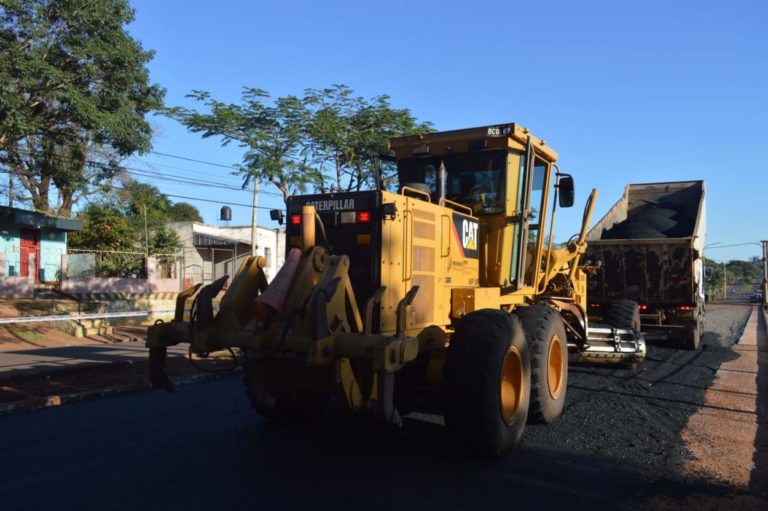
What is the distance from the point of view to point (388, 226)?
5590 millimetres

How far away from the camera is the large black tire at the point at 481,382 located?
5.23 meters

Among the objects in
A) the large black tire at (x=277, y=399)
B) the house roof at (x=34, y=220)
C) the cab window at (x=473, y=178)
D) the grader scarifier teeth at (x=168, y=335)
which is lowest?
the large black tire at (x=277, y=399)

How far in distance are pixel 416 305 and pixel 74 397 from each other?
16.6 ft

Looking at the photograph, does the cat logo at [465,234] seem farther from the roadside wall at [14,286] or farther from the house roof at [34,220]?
the house roof at [34,220]

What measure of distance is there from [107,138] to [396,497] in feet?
56.3

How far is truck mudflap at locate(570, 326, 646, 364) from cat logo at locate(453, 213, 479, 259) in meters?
3.92

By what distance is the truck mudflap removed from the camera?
9.98m

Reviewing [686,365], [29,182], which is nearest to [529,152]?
[686,365]

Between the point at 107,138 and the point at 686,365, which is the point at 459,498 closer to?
the point at 686,365

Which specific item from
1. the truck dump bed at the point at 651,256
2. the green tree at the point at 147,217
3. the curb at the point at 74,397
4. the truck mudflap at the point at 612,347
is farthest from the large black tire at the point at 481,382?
the green tree at the point at 147,217

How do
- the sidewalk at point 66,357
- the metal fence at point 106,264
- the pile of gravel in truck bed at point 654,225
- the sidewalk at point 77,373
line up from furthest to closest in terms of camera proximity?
1. the metal fence at point 106,264
2. the pile of gravel in truck bed at point 654,225
3. the sidewalk at point 66,357
4. the sidewalk at point 77,373

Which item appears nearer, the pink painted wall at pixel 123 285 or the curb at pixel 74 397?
the curb at pixel 74 397

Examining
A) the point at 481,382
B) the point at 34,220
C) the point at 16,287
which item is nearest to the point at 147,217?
the point at 34,220

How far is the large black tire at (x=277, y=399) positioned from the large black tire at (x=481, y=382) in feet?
5.06
